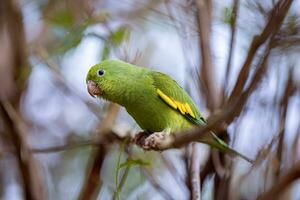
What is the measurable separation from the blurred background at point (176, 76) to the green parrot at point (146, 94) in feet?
0.21

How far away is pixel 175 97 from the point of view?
194cm

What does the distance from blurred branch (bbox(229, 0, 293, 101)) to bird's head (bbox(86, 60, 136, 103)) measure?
0.61m

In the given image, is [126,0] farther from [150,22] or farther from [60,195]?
[60,195]

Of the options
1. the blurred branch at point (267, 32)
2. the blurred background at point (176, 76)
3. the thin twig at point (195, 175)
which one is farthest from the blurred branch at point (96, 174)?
the blurred branch at point (267, 32)

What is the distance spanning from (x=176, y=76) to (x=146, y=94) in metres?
0.65

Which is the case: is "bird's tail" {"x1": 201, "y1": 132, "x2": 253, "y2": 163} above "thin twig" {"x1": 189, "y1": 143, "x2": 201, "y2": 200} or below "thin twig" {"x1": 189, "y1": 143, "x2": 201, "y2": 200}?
above

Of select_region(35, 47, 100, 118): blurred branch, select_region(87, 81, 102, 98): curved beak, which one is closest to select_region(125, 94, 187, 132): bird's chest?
select_region(87, 81, 102, 98): curved beak

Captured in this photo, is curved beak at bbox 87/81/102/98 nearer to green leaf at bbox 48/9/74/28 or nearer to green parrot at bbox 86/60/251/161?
green parrot at bbox 86/60/251/161

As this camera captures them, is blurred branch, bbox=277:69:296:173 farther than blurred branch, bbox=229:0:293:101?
Yes

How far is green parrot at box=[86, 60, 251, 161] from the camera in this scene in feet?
6.21

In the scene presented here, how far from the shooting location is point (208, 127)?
1117mm

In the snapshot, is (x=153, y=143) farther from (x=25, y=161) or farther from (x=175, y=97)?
(x=25, y=161)

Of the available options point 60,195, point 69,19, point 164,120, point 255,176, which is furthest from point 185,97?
point 60,195

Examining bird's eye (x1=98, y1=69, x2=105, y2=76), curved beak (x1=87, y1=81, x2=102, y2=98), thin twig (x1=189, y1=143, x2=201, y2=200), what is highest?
bird's eye (x1=98, y1=69, x2=105, y2=76)
